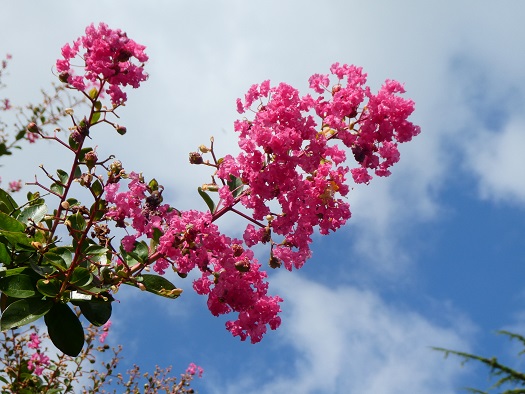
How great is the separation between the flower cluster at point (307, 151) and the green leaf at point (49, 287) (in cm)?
52

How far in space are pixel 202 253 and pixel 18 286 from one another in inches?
19.9

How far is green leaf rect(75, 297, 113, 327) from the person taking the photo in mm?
1817

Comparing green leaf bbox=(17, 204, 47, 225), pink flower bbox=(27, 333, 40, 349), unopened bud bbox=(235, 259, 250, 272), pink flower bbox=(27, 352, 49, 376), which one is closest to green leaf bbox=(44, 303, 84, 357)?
green leaf bbox=(17, 204, 47, 225)

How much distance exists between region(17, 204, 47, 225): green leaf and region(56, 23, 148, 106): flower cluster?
44cm

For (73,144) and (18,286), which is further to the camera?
(73,144)

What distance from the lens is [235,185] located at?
190 cm

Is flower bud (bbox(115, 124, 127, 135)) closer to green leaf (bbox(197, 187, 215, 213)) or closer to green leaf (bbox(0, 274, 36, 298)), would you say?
green leaf (bbox(197, 187, 215, 213))

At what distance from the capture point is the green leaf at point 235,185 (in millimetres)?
1877

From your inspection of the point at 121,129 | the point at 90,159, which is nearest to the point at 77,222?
the point at 90,159

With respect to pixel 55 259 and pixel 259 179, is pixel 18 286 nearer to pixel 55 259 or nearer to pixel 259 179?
pixel 55 259

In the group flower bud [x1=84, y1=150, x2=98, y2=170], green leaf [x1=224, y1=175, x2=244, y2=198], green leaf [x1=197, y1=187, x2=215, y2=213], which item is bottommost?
flower bud [x1=84, y1=150, x2=98, y2=170]

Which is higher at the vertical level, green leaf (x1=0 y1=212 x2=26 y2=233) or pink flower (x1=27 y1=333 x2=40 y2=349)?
pink flower (x1=27 y1=333 x2=40 y2=349)

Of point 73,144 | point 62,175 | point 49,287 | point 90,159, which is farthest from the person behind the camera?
point 62,175

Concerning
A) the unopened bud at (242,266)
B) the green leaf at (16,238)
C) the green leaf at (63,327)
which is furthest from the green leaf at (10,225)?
the unopened bud at (242,266)
